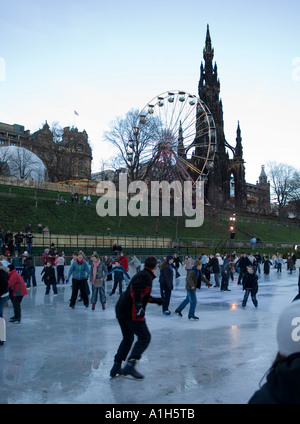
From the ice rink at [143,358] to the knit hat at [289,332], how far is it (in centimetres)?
322

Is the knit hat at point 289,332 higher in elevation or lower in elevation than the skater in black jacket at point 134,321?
higher

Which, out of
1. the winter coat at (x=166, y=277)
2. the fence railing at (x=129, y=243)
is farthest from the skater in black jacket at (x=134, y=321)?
the fence railing at (x=129, y=243)

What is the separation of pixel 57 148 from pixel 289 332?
68914 millimetres

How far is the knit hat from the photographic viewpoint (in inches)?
82.4

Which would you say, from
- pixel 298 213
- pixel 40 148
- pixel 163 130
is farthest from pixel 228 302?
pixel 298 213

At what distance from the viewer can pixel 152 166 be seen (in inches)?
1454

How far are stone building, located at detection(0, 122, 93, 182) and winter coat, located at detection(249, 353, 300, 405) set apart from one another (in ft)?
190

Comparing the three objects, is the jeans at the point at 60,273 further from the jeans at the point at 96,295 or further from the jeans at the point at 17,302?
the jeans at the point at 17,302

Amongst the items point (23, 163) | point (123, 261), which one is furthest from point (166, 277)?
point (23, 163)

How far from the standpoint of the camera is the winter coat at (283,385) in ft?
6.47

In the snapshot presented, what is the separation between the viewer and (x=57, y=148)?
68312mm

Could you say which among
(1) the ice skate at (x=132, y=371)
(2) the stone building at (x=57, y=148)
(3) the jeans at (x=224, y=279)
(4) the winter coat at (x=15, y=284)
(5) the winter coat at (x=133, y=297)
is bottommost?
(3) the jeans at (x=224, y=279)

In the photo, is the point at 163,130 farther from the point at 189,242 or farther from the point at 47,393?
the point at 47,393

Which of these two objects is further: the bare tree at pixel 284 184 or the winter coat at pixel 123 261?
the bare tree at pixel 284 184
